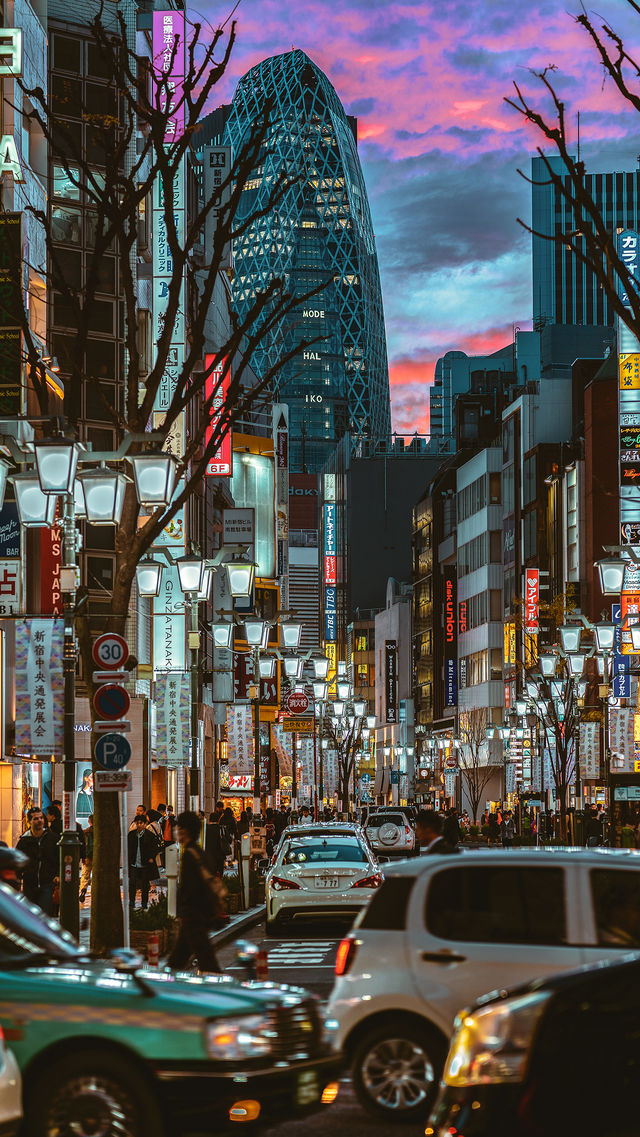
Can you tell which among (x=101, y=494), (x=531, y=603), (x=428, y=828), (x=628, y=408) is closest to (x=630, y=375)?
(x=628, y=408)

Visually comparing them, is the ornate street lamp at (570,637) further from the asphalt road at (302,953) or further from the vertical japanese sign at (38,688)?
the asphalt road at (302,953)

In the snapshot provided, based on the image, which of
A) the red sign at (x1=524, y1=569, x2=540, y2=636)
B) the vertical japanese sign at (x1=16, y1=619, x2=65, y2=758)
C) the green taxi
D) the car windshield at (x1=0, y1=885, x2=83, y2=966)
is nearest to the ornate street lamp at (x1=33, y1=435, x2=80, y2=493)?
the car windshield at (x1=0, y1=885, x2=83, y2=966)

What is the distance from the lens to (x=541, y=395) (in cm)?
10638

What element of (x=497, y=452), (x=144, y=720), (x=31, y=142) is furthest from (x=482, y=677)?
(x=31, y=142)

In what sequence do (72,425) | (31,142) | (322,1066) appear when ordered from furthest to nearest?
(31,142), (72,425), (322,1066)

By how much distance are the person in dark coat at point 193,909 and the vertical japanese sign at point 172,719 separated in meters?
25.2

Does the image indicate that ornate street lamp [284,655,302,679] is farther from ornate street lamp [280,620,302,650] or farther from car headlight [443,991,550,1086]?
car headlight [443,991,550,1086]

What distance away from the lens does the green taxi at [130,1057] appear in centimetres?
841

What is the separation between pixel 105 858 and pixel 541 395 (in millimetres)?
90791

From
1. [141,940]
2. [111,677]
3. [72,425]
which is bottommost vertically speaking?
[141,940]

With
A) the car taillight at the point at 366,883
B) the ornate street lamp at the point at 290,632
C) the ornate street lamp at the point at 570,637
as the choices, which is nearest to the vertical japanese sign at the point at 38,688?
the car taillight at the point at 366,883

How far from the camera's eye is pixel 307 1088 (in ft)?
30.3

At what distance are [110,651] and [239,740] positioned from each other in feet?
107

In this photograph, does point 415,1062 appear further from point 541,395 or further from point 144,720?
point 541,395
